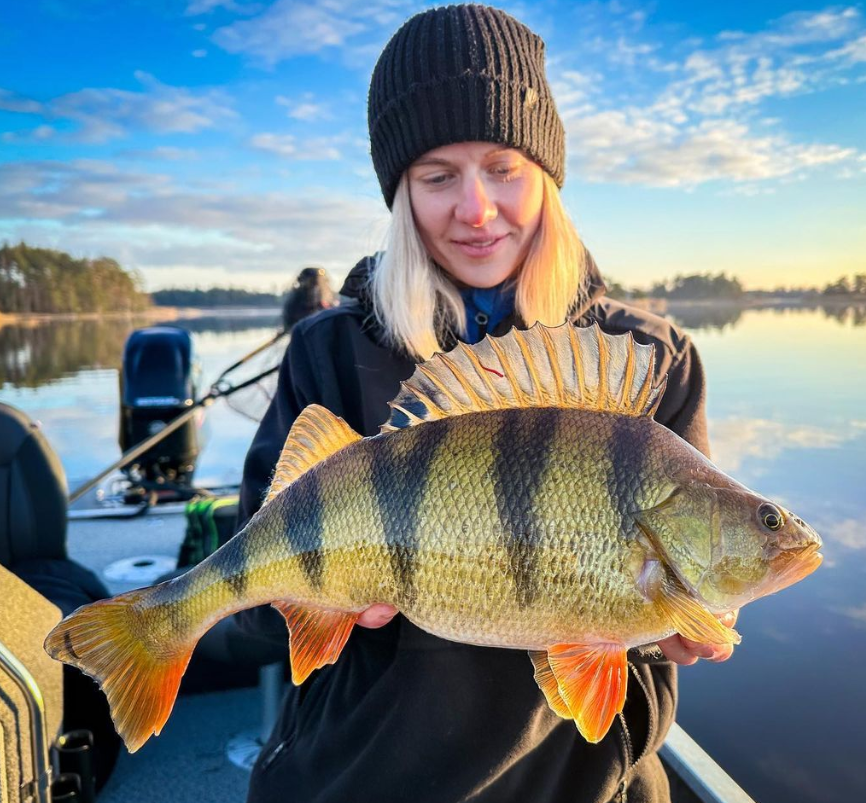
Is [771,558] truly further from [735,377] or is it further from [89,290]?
[89,290]

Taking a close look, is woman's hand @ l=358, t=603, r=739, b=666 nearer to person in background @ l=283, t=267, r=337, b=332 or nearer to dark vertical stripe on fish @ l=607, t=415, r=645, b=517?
dark vertical stripe on fish @ l=607, t=415, r=645, b=517

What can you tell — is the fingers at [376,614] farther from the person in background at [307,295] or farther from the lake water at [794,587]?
the lake water at [794,587]

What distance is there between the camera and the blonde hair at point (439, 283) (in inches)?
73.2

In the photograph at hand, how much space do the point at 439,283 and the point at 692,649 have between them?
1209 mm

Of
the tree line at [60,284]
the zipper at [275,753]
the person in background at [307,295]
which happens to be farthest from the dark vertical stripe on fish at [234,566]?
the tree line at [60,284]

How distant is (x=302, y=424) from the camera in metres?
1.48

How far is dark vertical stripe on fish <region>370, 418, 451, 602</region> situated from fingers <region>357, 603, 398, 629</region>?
80 millimetres

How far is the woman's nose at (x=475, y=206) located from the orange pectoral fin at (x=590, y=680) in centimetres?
115

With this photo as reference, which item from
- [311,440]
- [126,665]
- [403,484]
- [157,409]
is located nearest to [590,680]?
[403,484]

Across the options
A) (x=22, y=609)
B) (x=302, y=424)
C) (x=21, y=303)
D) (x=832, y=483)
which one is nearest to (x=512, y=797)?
(x=302, y=424)

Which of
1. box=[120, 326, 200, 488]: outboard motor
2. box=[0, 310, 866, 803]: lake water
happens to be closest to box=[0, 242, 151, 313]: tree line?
box=[0, 310, 866, 803]: lake water

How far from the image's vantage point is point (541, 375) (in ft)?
4.40

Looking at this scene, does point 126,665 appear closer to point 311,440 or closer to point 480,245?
point 311,440

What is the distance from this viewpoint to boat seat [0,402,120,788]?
2.70 meters
